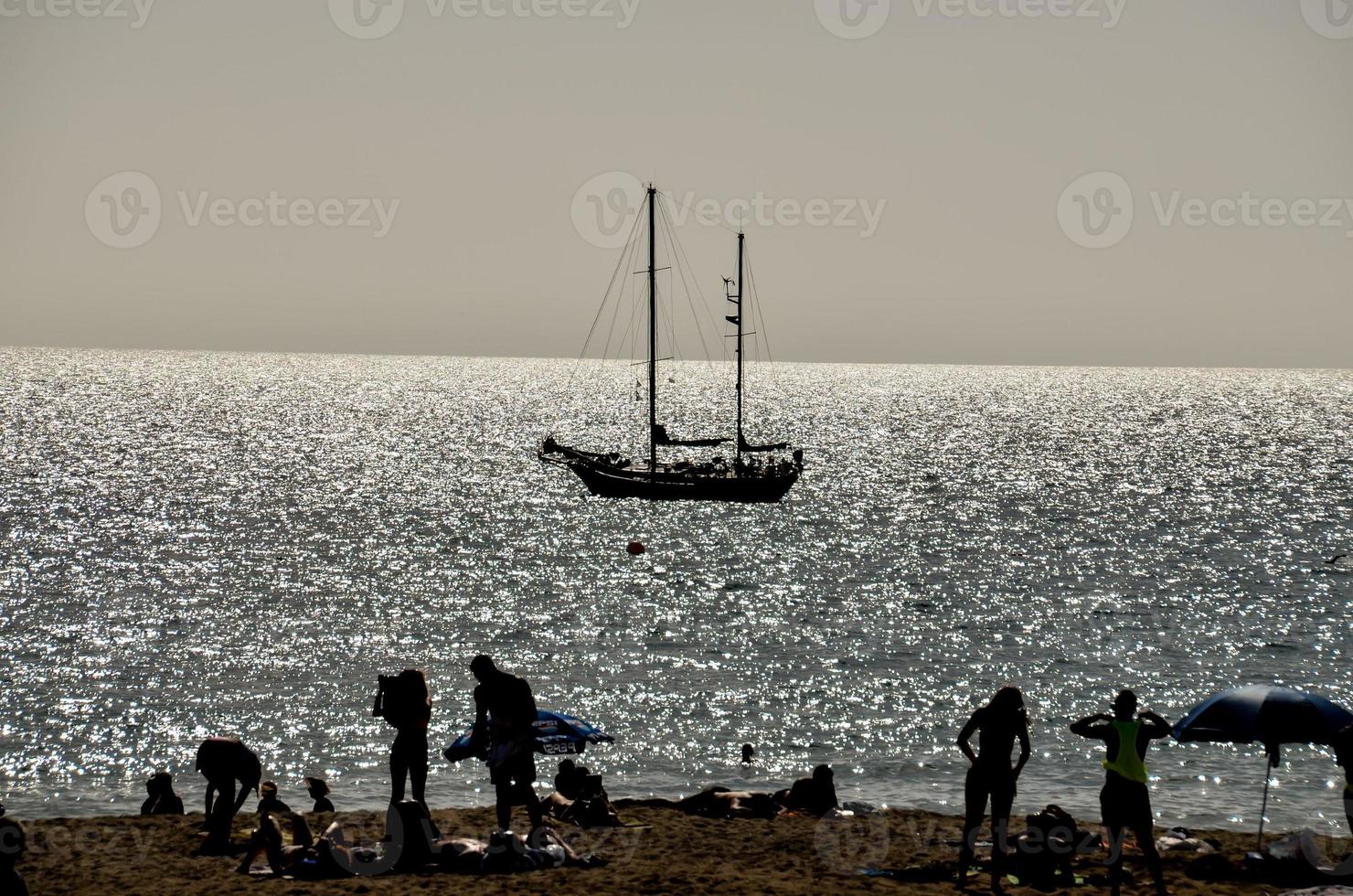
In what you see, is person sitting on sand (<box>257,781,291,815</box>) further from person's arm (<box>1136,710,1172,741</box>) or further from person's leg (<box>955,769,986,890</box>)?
person's arm (<box>1136,710,1172,741</box>)

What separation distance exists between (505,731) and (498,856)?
57.3 inches

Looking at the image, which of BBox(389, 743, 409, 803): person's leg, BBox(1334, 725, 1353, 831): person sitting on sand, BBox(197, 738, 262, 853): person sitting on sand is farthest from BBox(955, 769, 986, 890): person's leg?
BBox(197, 738, 262, 853): person sitting on sand

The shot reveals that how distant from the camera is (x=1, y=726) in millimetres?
29703

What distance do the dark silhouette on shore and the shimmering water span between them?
9694 millimetres

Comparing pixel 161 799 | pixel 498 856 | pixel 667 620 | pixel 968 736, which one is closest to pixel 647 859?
pixel 498 856

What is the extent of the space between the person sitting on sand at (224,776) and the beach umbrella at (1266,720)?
1099 centimetres

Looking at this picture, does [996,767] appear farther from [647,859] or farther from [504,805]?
[504,805]

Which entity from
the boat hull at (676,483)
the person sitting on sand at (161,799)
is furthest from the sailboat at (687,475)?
the person sitting on sand at (161,799)

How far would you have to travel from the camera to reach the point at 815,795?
19.4m

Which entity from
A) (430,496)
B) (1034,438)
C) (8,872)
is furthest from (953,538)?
(1034,438)

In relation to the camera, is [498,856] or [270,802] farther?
[270,802]

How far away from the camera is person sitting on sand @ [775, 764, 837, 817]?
19281mm

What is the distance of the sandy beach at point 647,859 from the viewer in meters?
13.4

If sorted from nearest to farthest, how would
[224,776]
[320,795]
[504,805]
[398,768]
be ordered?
[398,768] < [504,805] < [224,776] < [320,795]
